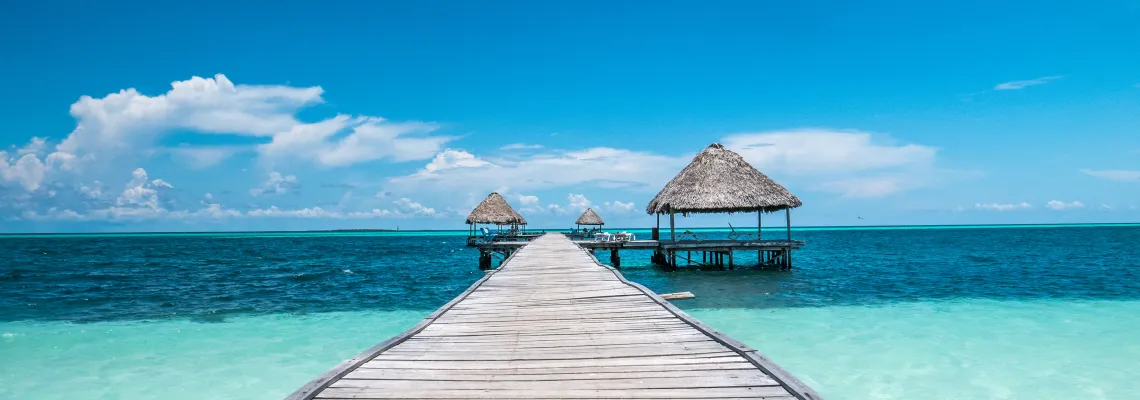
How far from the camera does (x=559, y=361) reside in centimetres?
441

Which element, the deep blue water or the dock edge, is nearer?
the dock edge

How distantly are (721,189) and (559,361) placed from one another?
1942 cm

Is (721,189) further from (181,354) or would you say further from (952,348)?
(181,354)

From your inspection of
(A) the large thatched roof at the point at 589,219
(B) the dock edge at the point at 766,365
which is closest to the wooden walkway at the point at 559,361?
(B) the dock edge at the point at 766,365

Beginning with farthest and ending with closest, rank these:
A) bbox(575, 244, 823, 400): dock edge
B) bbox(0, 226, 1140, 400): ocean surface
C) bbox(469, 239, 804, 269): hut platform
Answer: bbox(469, 239, 804, 269): hut platform, bbox(0, 226, 1140, 400): ocean surface, bbox(575, 244, 823, 400): dock edge

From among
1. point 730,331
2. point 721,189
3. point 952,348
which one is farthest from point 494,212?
point 952,348

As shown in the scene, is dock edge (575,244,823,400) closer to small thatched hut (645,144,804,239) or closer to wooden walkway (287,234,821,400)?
wooden walkway (287,234,821,400)

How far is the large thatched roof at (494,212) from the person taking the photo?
3825 centimetres

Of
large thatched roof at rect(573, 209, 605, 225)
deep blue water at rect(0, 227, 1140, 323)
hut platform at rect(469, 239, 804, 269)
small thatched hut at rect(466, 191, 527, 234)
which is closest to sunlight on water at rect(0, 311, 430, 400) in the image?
deep blue water at rect(0, 227, 1140, 323)

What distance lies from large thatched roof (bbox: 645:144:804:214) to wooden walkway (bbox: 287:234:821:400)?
1602 centimetres

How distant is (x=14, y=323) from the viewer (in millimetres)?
14023

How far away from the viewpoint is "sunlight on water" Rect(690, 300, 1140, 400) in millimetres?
8133

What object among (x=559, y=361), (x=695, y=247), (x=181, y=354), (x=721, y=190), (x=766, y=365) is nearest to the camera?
(x=766, y=365)

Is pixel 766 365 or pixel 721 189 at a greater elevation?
pixel 721 189
